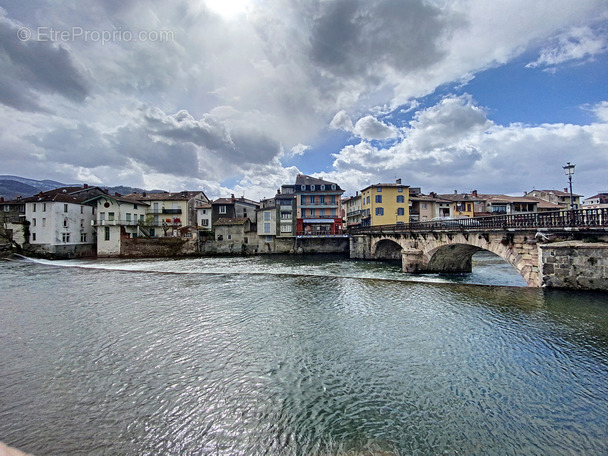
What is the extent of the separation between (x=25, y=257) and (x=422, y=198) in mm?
75931

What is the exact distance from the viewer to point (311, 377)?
28.4 ft

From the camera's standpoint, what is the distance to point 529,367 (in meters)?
8.97

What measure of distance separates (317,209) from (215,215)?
2372 cm

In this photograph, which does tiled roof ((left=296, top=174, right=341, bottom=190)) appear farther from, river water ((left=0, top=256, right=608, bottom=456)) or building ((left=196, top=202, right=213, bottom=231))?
river water ((left=0, top=256, right=608, bottom=456))

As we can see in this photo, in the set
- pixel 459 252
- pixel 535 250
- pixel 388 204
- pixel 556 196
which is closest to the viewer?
pixel 535 250

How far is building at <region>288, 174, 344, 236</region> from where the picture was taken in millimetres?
55594

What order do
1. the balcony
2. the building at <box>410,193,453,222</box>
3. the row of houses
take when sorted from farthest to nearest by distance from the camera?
1. the building at <box>410,193,453,222</box>
2. the balcony
3. the row of houses

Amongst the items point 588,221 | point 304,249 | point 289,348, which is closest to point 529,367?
point 289,348

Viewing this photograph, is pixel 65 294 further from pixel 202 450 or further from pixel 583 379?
pixel 583 379

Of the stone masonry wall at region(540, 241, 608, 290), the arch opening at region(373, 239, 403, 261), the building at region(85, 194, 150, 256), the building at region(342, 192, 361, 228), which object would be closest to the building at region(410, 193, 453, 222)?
the building at region(342, 192, 361, 228)

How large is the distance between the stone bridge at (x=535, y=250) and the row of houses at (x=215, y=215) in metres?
24.4

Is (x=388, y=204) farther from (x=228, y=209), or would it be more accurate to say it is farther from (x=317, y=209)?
(x=228, y=209)

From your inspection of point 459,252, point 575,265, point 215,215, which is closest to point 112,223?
point 215,215

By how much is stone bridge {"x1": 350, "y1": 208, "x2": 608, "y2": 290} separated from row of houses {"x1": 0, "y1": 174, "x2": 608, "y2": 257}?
24.4 meters
